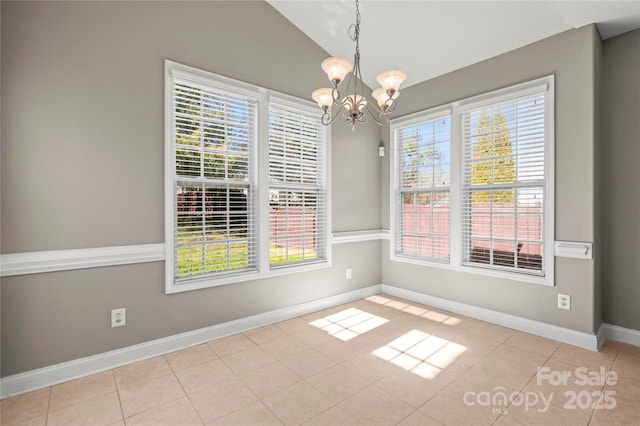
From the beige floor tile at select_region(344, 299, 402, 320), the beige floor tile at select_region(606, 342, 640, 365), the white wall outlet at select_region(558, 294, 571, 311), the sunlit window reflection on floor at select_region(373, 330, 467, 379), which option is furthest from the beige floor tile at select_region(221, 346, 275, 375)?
the beige floor tile at select_region(606, 342, 640, 365)

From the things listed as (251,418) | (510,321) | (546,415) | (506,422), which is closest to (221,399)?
(251,418)

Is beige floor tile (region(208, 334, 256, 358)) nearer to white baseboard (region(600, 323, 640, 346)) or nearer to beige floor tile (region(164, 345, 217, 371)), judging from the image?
beige floor tile (region(164, 345, 217, 371))

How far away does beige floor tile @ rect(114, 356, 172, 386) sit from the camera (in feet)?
7.54

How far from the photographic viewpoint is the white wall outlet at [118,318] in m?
2.46

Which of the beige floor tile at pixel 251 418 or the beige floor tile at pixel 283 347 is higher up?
the beige floor tile at pixel 283 347

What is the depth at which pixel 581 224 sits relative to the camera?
2.76 m

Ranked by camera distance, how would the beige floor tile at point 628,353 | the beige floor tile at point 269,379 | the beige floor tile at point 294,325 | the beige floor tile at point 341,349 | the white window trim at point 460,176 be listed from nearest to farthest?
1. the beige floor tile at point 269,379
2. the beige floor tile at point 628,353
3. the beige floor tile at point 341,349
4. the white window trim at point 460,176
5. the beige floor tile at point 294,325

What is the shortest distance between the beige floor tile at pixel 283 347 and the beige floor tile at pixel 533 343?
1.91 metres

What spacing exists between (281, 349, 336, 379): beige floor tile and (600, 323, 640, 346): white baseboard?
2.61 m

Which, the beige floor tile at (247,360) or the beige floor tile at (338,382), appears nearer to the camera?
the beige floor tile at (338,382)

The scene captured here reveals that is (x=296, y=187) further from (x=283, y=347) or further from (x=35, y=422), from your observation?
(x=35, y=422)

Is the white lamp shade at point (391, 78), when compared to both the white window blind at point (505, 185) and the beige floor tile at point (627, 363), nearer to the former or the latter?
the white window blind at point (505, 185)

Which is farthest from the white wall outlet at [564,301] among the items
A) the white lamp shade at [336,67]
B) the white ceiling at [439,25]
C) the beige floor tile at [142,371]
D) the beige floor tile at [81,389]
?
the beige floor tile at [81,389]

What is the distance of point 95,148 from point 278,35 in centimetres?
219
